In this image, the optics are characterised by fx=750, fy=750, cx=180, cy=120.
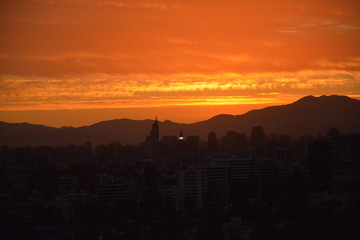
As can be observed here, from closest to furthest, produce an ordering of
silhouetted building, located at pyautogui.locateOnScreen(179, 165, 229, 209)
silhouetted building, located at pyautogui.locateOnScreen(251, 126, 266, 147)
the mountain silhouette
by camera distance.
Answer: silhouetted building, located at pyautogui.locateOnScreen(179, 165, 229, 209)
silhouetted building, located at pyautogui.locateOnScreen(251, 126, 266, 147)
the mountain silhouette

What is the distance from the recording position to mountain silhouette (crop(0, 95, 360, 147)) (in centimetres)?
6788

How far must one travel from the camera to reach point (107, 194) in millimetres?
22859

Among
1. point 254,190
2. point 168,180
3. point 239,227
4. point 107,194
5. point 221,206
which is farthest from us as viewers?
point 168,180

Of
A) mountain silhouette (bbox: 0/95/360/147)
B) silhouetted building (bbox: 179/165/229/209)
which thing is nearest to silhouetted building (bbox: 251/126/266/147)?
mountain silhouette (bbox: 0/95/360/147)

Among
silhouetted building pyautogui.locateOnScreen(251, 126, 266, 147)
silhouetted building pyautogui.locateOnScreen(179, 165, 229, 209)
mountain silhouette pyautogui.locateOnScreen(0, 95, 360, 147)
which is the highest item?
mountain silhouette pyautogui.locateOnScreen(0, 95, 360, 147)

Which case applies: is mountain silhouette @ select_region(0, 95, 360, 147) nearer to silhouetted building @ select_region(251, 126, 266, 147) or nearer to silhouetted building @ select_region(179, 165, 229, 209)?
silhouetted building @ select_region(251, 126, 266, 147)

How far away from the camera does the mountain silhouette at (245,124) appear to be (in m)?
67.9

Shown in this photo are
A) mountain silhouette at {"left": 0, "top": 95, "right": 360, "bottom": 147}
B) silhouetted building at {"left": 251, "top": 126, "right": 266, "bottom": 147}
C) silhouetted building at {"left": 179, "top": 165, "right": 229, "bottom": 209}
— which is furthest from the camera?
mountain silhouette at {"left": 0, "top": 95, "right": 360, "bottom": 147}

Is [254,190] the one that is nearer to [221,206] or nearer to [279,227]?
[221,206]

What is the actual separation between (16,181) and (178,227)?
12.3 meters

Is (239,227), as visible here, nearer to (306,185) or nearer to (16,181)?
(306,185)

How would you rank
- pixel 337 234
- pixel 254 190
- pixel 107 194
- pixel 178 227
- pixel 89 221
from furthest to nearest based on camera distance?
pixel 254 190 → pixel 107 194 → pixel 89 221 → pixel 178 227 → pixel 337 234

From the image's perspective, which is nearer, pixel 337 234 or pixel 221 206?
pixel 337 234

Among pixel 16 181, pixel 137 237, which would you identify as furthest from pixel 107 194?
pixel 137 237
